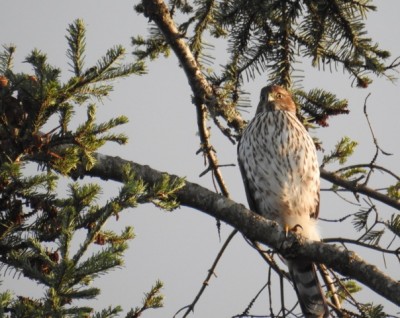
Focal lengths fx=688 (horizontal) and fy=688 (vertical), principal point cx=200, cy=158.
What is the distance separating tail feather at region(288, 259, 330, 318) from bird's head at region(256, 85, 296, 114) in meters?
1.21

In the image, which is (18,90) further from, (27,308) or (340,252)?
(340,252)

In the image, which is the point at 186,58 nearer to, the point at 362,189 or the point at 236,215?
the point at 236,215

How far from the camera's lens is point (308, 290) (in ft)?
15.9

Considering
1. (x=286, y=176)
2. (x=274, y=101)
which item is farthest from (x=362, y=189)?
(x=274, y=101)

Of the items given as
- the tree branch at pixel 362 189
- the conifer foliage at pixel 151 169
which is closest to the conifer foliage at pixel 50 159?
the conifer foliage at pixel 151 169

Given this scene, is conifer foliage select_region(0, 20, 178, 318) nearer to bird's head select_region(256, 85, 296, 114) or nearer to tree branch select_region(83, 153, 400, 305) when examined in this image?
tree branch select_region(83, 153, 400, 305)

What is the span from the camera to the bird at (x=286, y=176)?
5.03m

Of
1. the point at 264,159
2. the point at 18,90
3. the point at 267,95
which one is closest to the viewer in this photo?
the point at 18,90

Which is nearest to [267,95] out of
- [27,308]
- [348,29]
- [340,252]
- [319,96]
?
[319,96]

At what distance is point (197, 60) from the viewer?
15.4 feet

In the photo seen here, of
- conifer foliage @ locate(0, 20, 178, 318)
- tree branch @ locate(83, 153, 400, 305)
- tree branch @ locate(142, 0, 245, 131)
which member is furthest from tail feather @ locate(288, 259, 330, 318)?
conifer foliage @ locate(0, 20, 178, 318)

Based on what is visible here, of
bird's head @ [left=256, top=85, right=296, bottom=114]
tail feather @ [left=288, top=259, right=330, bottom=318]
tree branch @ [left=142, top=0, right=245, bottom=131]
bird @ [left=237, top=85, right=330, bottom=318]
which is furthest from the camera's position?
bird's head @ [left=256, top=85, right=296, bottom=114]

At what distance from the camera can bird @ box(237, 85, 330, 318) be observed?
503 centimetres

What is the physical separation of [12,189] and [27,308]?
56cm
